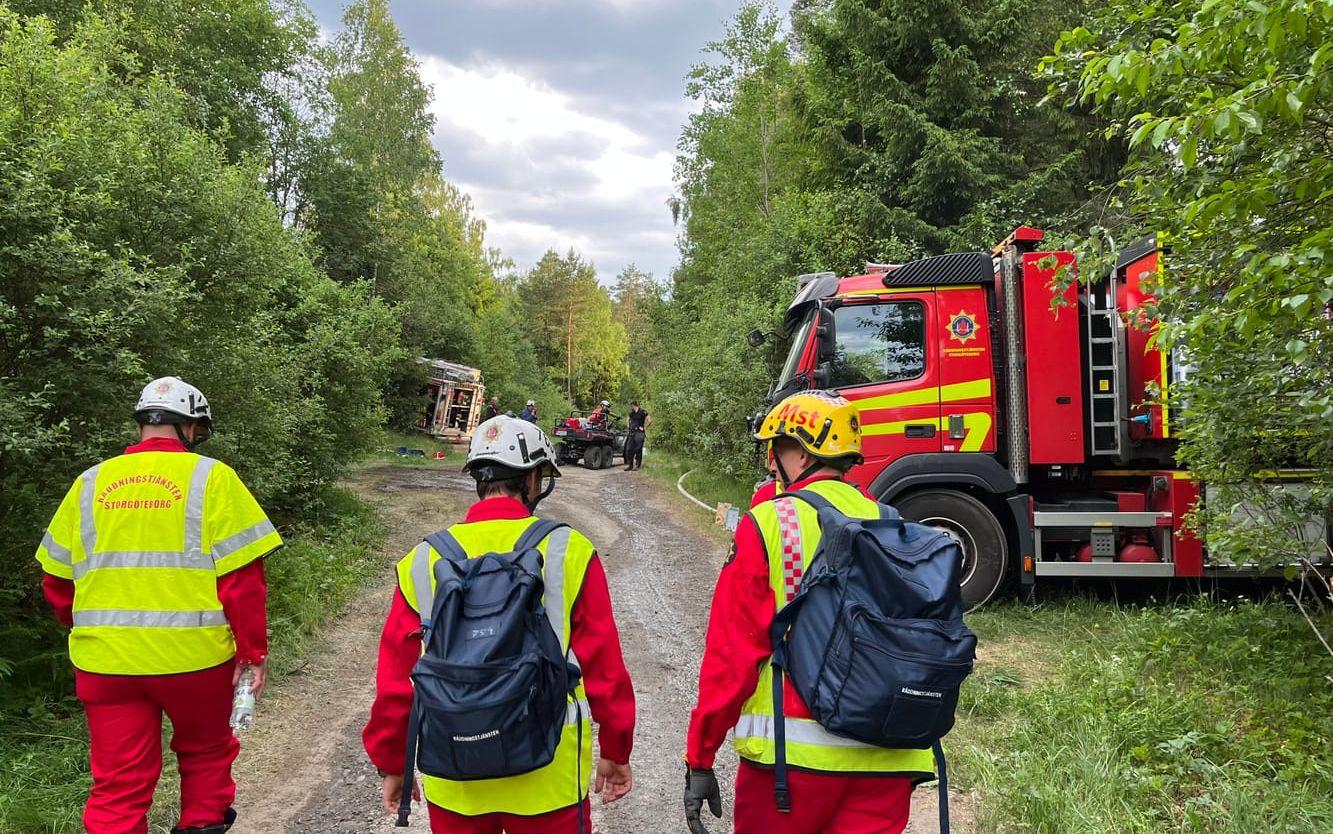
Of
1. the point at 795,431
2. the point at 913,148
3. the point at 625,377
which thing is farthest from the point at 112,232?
the point at 625,377

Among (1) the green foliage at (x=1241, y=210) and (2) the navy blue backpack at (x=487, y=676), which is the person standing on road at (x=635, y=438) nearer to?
(1) the green foliage at (x=1241, y=210)

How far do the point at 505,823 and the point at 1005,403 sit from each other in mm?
6108

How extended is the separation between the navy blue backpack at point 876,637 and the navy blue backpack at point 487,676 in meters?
0.65

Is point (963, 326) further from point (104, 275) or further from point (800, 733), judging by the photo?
point (104, 275)

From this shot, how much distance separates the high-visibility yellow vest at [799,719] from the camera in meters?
2.13

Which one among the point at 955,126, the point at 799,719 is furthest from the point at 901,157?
the point at 799,719

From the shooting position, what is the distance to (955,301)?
23.0 feet

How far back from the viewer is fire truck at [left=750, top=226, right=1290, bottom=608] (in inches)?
269

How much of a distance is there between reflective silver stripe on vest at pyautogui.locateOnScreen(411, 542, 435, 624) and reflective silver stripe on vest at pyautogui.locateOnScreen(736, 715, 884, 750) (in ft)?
3.09

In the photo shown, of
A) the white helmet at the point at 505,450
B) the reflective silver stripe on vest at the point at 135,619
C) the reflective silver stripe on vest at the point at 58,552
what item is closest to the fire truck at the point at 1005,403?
the white helmet at the point at 505,450

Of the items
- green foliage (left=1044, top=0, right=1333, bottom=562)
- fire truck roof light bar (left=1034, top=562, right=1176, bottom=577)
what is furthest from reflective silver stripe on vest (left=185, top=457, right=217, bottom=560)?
fire truck roof light bar (left=1034, top=562, right=1176, bottom=577)

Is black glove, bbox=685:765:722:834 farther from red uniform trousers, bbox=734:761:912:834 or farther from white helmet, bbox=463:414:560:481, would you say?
white helmet, bbox=463:414:560:481

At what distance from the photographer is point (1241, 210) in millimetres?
3168

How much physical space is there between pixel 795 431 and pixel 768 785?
1033 millimetres
